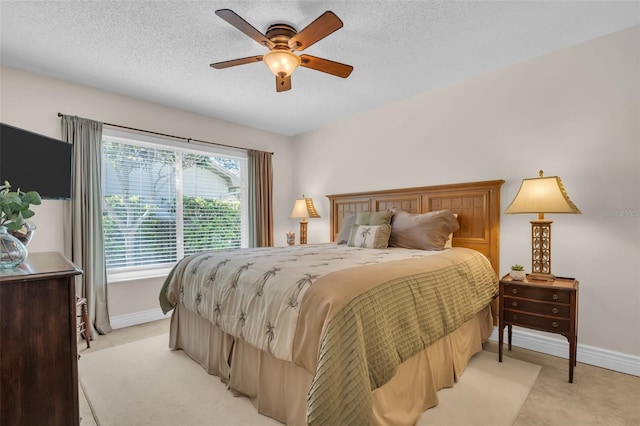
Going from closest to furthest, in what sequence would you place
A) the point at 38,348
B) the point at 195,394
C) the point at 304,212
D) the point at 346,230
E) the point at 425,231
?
1. the point at 38,348
2. the point at 195,394
3. the point at 425,231
4. the point at 346,230
5. the point at 304,212

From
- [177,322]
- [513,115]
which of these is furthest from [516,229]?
[177,322]

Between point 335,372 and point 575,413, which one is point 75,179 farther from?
point 575,413

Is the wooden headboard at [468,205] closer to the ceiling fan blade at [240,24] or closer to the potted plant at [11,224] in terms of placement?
the ceiling fan blade at [240,24]

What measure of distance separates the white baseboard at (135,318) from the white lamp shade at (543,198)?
3920mm

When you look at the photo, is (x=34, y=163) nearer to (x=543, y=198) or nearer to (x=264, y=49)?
(x=264, y=49)

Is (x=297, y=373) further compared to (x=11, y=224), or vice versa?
(x=297, y=373)

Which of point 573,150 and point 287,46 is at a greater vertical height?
point 287,46

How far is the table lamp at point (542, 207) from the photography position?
7.43 ft

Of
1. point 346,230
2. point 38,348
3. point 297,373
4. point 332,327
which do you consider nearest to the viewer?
point 38,348

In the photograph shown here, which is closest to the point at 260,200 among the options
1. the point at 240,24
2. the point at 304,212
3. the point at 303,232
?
the point at 304,212

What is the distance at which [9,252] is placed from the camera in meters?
1.17

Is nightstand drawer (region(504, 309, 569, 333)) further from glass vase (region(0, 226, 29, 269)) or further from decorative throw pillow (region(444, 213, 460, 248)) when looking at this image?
glass vase (region(0, 226, 29, 269))

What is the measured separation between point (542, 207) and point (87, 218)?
417cm

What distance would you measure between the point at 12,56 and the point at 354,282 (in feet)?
11.6
